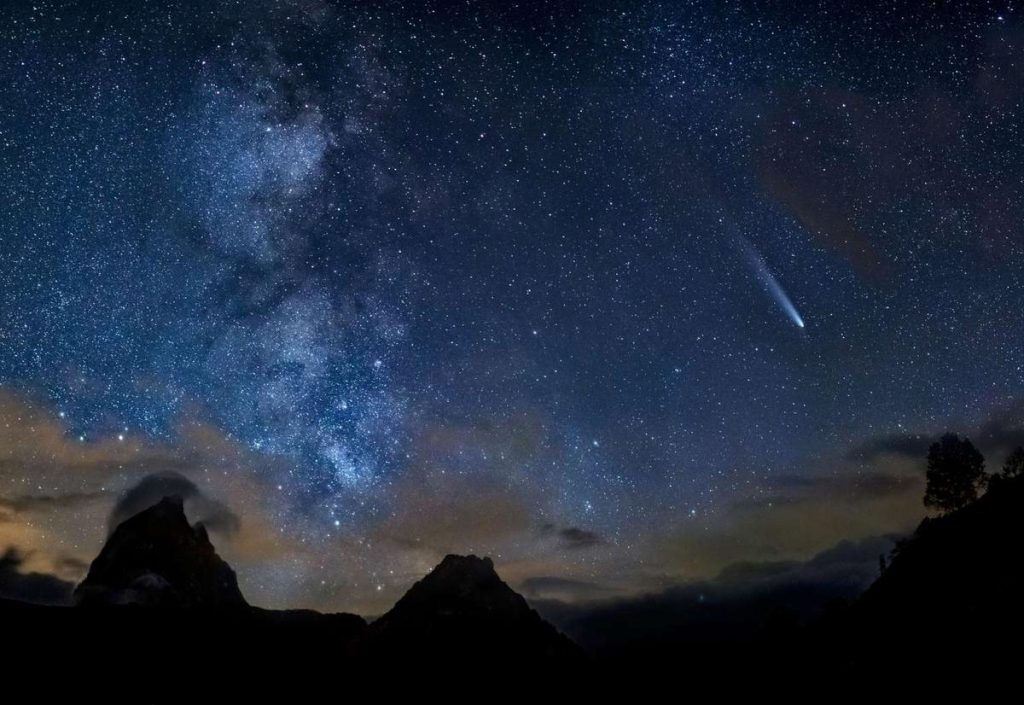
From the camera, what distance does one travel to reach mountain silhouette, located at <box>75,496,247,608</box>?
345ft

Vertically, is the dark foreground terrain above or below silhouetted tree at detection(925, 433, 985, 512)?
below

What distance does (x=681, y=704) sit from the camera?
7038cm

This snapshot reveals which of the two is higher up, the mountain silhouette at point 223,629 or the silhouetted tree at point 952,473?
the silhouetted tree at point 952,473

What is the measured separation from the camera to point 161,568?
376ft

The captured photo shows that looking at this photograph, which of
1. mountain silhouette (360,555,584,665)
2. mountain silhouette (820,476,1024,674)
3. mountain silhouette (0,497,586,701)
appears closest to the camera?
mountain silhouette (820,476,1024,674)

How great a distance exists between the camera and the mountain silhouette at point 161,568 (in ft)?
345

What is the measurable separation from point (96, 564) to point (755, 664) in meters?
115

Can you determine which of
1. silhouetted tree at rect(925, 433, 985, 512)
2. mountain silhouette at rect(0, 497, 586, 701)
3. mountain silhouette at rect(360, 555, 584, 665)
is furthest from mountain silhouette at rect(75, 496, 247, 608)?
silhouetted tree at rect(925, 433, 985, 512)

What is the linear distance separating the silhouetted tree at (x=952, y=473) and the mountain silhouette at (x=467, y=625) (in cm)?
6813

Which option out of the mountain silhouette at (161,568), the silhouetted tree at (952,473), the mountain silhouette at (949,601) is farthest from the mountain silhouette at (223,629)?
the silhouetted tree at (952,473)

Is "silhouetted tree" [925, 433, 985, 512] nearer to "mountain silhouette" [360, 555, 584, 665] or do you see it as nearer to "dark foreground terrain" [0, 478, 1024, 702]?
"dark foreground terrain" [0, 478, 1024, 702]

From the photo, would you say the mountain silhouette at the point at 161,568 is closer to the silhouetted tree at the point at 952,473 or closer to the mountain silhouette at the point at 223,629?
the mountain silhouette at the point at 223,629

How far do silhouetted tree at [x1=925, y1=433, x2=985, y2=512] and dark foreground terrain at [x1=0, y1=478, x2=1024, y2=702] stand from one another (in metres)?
10.6

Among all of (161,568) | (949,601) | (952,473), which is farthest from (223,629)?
(952,473)
